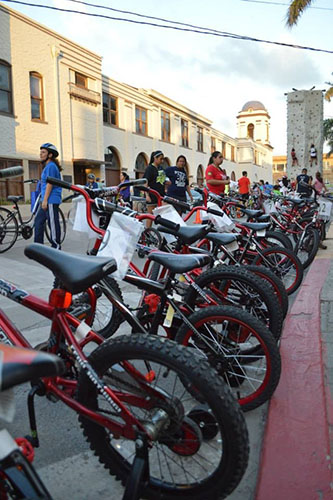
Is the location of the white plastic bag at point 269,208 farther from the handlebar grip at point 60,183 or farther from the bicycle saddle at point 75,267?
the bicycle saddle at point 75,267

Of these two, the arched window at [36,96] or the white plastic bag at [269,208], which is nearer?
the white plastic bag at [269,208]

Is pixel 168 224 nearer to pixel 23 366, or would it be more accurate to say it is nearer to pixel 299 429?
pixel 299 429

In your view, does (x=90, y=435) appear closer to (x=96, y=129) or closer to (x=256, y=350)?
(x=256, y=350)

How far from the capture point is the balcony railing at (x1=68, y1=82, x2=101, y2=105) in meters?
17.9

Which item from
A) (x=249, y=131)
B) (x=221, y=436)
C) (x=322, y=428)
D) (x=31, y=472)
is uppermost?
(x=249, y=131)

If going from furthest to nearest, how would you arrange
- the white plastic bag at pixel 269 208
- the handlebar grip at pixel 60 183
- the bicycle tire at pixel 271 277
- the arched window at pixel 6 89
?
the arched window at pixel 6 89
the white plastic bag at pixel 269 208
the bicycle tire at pixel 271 277
the handlebar grip at pixel 60 183

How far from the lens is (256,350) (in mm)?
2480

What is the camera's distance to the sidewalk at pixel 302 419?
5.64 feet

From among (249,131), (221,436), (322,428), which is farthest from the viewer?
(249,131)

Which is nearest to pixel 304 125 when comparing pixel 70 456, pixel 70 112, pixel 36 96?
pixel 70 112

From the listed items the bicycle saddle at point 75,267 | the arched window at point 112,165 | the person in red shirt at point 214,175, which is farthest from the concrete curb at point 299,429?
the arched window at point 112,165

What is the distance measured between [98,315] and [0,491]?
2089 mm

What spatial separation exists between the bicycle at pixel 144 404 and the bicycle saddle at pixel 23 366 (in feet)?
1.87

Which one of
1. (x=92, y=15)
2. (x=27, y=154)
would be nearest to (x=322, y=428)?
(x=92, y=15)
